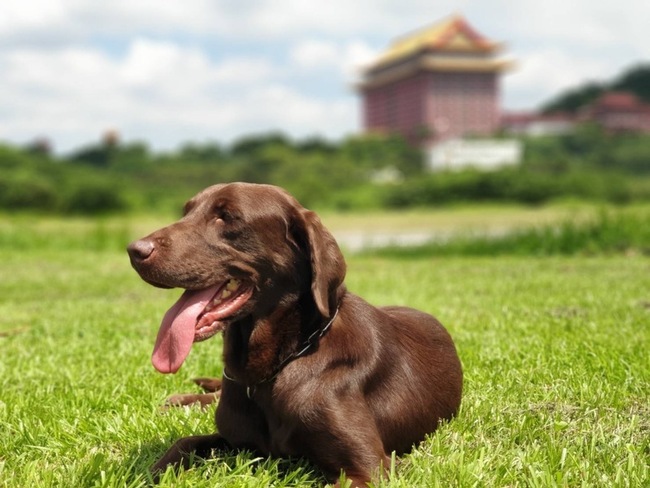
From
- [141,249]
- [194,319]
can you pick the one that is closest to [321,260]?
[194,319]

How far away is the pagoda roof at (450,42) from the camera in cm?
12162

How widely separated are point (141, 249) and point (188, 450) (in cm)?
79

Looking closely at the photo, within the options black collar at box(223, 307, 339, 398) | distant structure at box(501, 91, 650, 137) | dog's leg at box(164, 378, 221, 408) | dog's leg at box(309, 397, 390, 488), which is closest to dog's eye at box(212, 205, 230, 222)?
black collar at box(223, 307, 339, 398)

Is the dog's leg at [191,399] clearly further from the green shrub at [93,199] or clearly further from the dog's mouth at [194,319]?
the green shrub at [93,199]

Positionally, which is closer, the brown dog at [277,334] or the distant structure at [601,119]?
the brown dog at [277,334]

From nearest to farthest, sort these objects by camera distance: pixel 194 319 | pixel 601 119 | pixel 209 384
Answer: pixel 194 319
pixel 209 384
pixel 601 119

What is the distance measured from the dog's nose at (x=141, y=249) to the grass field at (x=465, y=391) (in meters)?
0.71

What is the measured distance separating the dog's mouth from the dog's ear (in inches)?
9.6

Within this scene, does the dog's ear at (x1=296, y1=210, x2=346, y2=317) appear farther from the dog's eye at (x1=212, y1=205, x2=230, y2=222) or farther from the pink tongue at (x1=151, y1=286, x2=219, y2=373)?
the pink tongue at (x1=151, y1=286, x2=219, y2=373)

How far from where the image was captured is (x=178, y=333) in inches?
103

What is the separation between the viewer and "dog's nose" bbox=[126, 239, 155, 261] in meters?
2.51

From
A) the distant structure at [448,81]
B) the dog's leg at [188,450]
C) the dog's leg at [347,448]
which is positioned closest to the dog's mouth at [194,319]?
the dog's leg at [188,450]

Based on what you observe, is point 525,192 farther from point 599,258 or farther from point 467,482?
point 467,482

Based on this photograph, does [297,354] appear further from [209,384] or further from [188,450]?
[209,384]
